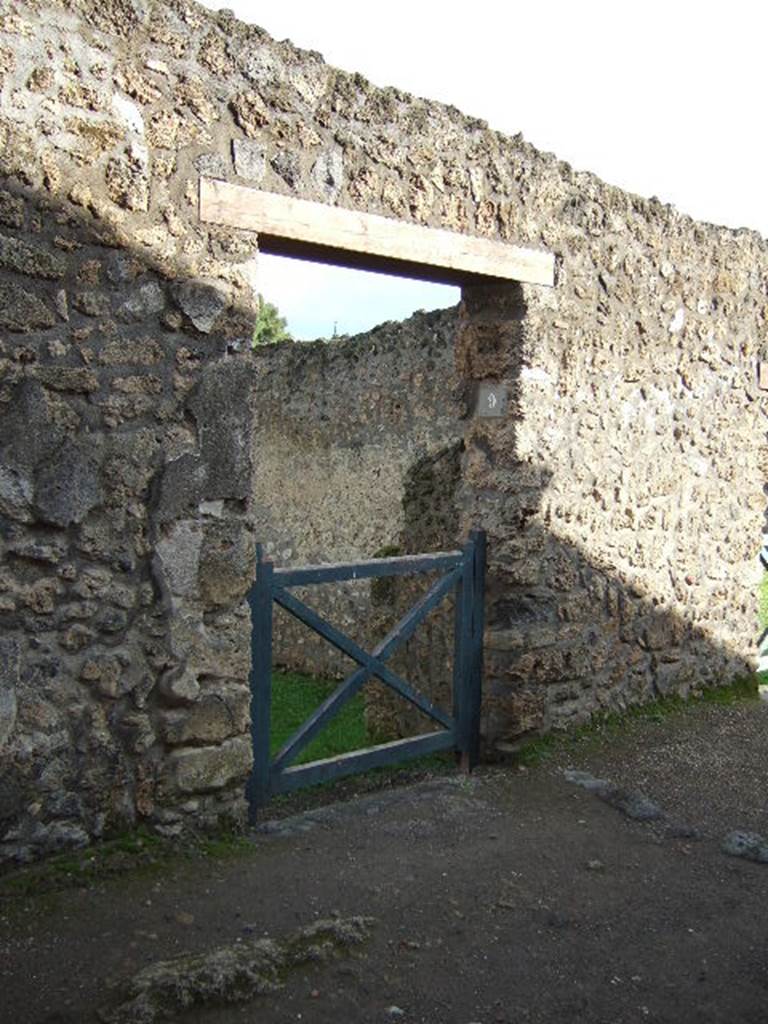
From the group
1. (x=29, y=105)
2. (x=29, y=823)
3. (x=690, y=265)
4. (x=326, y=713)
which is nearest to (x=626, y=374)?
(x=690, y=265)

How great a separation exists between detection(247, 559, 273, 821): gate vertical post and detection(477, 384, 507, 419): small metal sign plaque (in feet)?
4.50

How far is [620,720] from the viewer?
5082 mm

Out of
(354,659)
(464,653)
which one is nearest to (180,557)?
(354,659)

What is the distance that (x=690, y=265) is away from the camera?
17.4 feet

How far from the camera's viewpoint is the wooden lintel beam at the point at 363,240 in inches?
134

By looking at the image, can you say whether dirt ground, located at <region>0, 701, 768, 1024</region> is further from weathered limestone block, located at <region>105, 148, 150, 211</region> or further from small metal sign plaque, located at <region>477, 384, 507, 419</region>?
weathered limestone block, located at <region>105, 148, 150, 211</region>

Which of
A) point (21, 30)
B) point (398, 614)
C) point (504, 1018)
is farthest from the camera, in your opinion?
point (398, 614)

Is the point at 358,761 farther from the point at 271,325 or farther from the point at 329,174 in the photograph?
the point at 271,325

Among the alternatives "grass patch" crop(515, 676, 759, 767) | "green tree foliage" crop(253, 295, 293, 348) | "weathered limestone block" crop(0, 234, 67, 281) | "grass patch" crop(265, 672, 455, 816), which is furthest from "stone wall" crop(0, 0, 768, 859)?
"green tree foliage" crop(253, 295, 293, 348)

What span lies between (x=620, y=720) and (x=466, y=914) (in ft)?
7.20

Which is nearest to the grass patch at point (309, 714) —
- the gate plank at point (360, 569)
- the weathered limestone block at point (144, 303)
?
the gate plank at point (360, 569)

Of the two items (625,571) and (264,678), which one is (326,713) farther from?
(625,571)

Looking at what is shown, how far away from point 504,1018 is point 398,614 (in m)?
3.05

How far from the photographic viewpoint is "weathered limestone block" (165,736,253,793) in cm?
337
